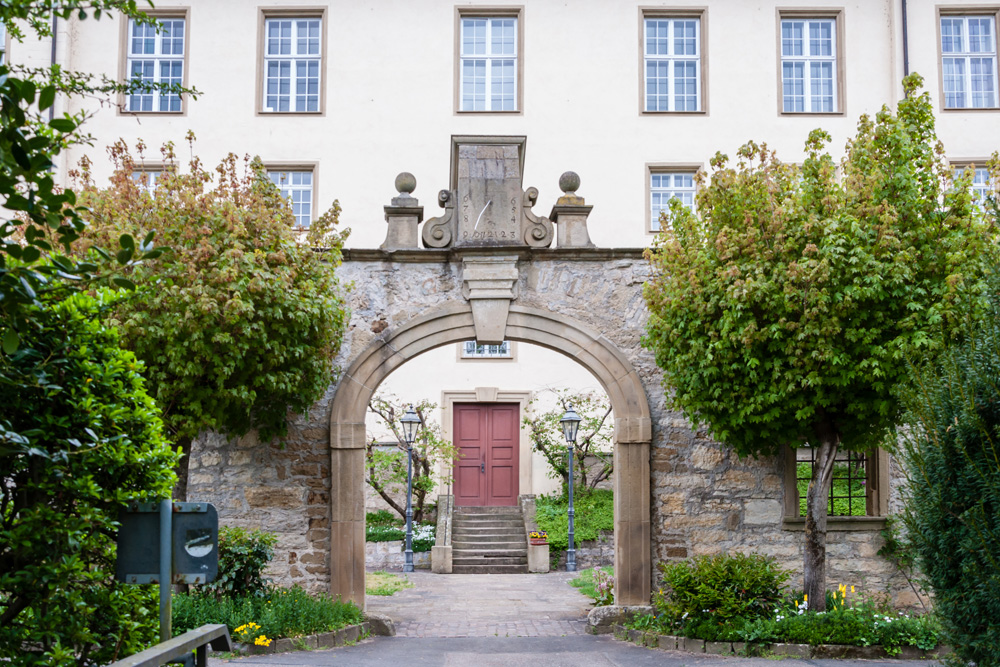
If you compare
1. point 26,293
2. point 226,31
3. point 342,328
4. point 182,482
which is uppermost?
point 226,31

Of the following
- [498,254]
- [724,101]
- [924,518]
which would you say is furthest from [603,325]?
[724,101]

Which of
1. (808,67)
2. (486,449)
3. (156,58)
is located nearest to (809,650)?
(808,67)

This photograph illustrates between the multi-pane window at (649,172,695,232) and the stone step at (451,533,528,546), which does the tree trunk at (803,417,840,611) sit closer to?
the multi-pane window at (649,172,695,232)

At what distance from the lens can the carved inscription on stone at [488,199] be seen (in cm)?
1036

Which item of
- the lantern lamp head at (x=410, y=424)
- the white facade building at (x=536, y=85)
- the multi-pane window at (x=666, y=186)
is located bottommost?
the lantern lamp head at (x=410, y=424)

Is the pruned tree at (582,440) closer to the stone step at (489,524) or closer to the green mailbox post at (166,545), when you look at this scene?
the stone step at (489,524)

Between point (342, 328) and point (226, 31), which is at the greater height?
point (226, 31)

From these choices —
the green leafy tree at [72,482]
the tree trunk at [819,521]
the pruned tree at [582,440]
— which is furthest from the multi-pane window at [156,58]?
the green leafy tree at [72,482]

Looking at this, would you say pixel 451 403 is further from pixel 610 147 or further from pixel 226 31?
pixel 226 31

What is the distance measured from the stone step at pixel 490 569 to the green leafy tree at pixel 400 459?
244cm

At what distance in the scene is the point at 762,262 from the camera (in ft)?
27.7

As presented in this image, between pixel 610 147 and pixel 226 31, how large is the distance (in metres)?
7.53

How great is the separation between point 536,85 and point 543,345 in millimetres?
9532

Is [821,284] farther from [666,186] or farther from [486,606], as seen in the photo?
[666,186]
